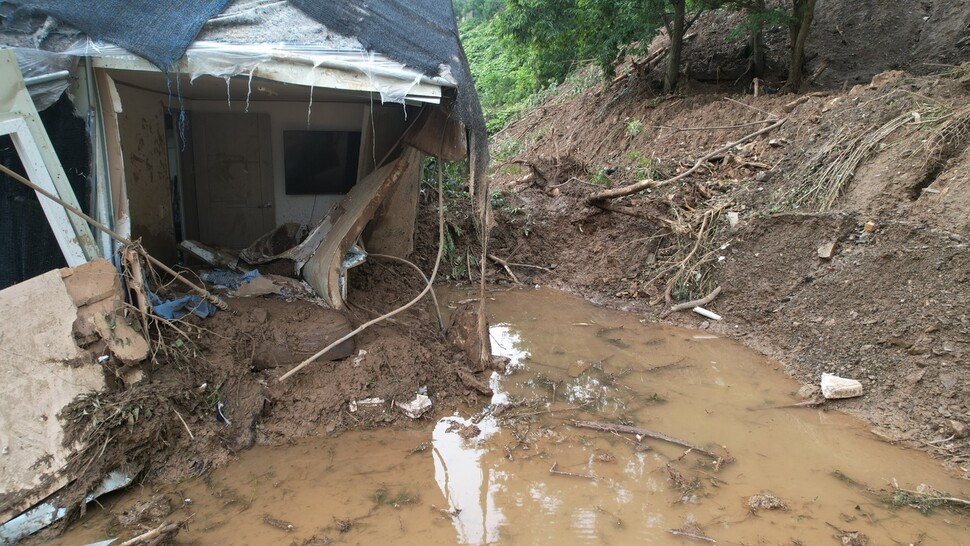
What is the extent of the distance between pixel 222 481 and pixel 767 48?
44.3ft

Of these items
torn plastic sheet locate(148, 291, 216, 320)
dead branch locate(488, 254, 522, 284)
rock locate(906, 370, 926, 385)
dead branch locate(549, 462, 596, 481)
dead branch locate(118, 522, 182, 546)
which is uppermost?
torn plastic sheet locate(148, 291, 216, 320)

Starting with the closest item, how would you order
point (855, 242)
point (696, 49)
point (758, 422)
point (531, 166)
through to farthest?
1. point (758, 422)
2. point (855, 242)
3. point (531, 166)
4. point (696, 49)

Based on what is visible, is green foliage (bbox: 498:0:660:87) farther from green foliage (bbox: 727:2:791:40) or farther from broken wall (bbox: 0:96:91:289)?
broken wall (bbox: 0:96:91:289)

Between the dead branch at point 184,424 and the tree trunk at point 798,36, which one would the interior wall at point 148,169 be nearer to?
the dead branch at point 184,424

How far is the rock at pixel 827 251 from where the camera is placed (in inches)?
264

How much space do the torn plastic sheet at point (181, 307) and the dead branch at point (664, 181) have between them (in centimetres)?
615

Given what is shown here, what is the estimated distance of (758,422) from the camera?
5.24 meters

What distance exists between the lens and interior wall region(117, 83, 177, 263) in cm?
661

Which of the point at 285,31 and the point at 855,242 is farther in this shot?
the point at 855,242

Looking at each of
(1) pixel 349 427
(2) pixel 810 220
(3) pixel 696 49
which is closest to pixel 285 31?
(1) pixel 349 427

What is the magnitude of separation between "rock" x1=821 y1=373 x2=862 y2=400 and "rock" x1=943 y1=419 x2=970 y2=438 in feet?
2.41

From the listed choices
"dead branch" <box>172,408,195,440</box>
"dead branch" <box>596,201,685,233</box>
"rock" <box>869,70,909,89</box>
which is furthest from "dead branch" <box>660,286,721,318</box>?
"dead branch" <box>172,408,195,440</box>

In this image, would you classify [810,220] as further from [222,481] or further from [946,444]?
[222,481]

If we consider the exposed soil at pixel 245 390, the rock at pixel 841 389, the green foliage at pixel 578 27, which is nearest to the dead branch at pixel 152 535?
the exposed soil at pixel 245 390
